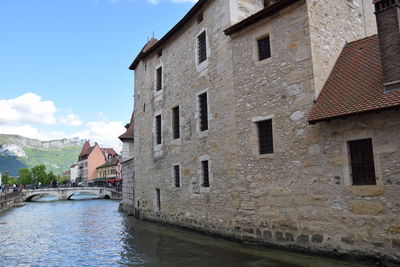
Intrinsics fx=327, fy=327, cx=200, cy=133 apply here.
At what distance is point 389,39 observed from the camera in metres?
7.27

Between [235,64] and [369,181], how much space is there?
539cm

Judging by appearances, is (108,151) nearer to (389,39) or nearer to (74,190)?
(74,190)

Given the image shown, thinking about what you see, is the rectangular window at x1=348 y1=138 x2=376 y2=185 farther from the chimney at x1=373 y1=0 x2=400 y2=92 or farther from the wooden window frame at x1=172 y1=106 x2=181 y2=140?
the wooden window frame at x1=172 y1=106 x2=181 y2=140

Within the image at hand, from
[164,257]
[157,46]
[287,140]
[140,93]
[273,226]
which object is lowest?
[164,257]

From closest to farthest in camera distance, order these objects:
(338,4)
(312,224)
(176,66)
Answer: (312,224) < (338,4) < (176,66)

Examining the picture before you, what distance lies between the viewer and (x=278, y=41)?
30.8ft

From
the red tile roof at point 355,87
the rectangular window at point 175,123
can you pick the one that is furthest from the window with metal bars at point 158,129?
the red tile roof at point 355,87

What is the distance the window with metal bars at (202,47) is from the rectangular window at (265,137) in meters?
4.31

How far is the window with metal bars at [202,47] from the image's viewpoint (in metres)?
12.8

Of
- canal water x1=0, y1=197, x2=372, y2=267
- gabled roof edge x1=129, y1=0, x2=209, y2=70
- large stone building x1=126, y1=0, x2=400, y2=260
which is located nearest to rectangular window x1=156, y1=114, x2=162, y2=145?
large stone building x1=126, y1=0, x2=400, y2=260

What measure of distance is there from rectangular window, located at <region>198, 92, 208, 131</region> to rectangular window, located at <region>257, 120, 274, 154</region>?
298cm

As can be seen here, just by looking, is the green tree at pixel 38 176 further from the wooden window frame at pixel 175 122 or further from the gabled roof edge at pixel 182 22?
the wooden window frame at pixel 175 122

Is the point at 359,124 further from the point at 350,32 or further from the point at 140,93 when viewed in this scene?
the point at 140,93

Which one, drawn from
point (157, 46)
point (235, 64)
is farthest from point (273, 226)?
point (157, 46)
